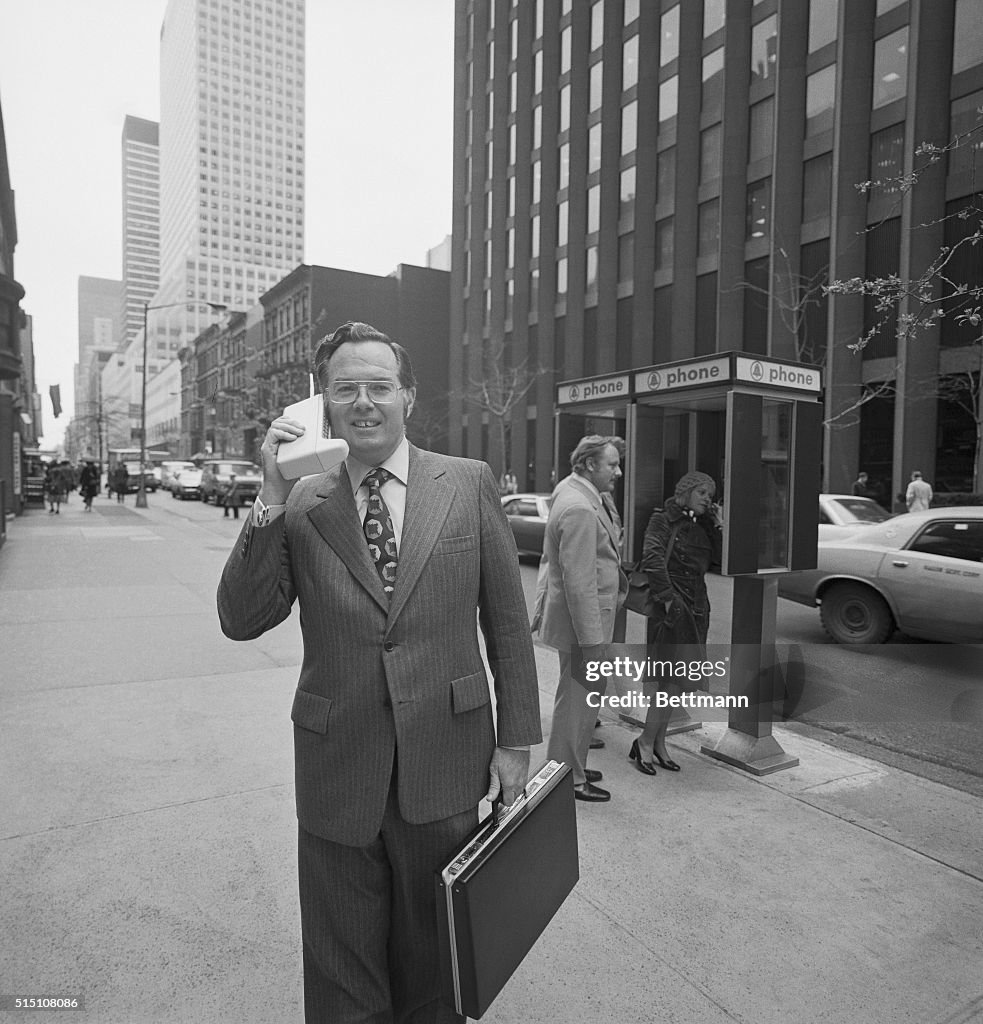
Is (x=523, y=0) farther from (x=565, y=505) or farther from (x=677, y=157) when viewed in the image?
(x=565, y=505)

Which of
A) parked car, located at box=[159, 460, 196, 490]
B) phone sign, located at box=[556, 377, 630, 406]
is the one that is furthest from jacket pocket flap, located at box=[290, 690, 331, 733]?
parked car, located at box=[159, 460, 196, 490]

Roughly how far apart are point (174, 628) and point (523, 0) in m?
42.9

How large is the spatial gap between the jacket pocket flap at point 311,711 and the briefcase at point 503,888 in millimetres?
449

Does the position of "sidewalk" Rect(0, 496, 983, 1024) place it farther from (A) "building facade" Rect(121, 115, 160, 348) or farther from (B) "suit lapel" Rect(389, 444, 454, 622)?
(A) "building facade" Rect(121, 115, 160, 348)

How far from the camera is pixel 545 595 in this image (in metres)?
4.45

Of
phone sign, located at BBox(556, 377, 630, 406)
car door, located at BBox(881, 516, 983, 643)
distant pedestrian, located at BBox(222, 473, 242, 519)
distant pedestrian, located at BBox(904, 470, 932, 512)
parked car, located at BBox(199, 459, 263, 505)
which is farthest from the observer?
parked car, located at BBox(199, 459, 263, 505)

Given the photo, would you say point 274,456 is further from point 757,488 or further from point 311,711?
point 757,488

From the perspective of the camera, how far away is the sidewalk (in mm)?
2533

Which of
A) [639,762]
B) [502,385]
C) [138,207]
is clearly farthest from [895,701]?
[138,207]

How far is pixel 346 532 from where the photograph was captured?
1938 mm

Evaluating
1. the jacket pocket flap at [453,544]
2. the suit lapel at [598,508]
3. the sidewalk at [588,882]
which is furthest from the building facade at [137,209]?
the jacket pocket flap at [453,544]

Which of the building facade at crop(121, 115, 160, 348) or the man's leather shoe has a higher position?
the building facade at crop(121, 115, 160, 348)

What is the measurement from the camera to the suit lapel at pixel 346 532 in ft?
6.23

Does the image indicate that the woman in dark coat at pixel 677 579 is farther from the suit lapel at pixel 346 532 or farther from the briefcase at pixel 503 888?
the suit lapel at pixel 346 532
